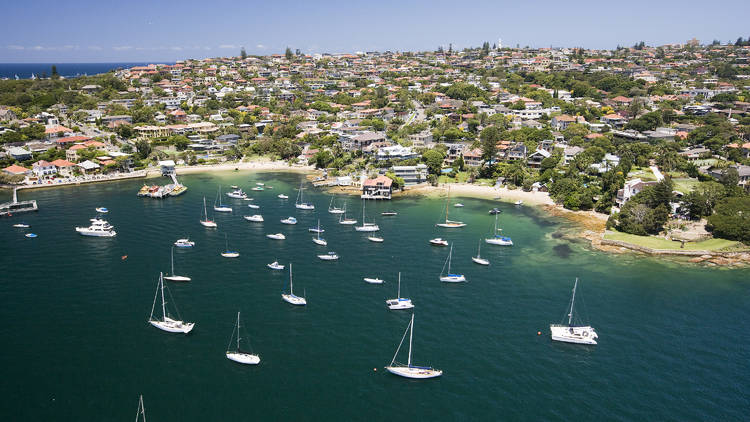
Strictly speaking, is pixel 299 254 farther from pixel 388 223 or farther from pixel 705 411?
pixel 705 411

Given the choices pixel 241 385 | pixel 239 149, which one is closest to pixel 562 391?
pixel 241 385

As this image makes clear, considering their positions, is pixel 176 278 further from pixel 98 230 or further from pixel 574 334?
pixel 574 334

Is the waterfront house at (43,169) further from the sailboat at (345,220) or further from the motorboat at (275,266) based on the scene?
the motorboat at (275,266)

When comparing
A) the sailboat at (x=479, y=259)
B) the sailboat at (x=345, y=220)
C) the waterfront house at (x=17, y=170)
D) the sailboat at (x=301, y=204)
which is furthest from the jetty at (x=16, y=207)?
the sailboat at (x=479, y=259)

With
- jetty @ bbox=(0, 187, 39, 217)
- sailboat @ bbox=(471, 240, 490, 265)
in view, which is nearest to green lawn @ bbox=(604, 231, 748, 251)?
sailboat @ bbox=(471, 240, 490, 265)

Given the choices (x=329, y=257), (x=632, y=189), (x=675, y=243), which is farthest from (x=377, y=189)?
(x=675, y=243)
